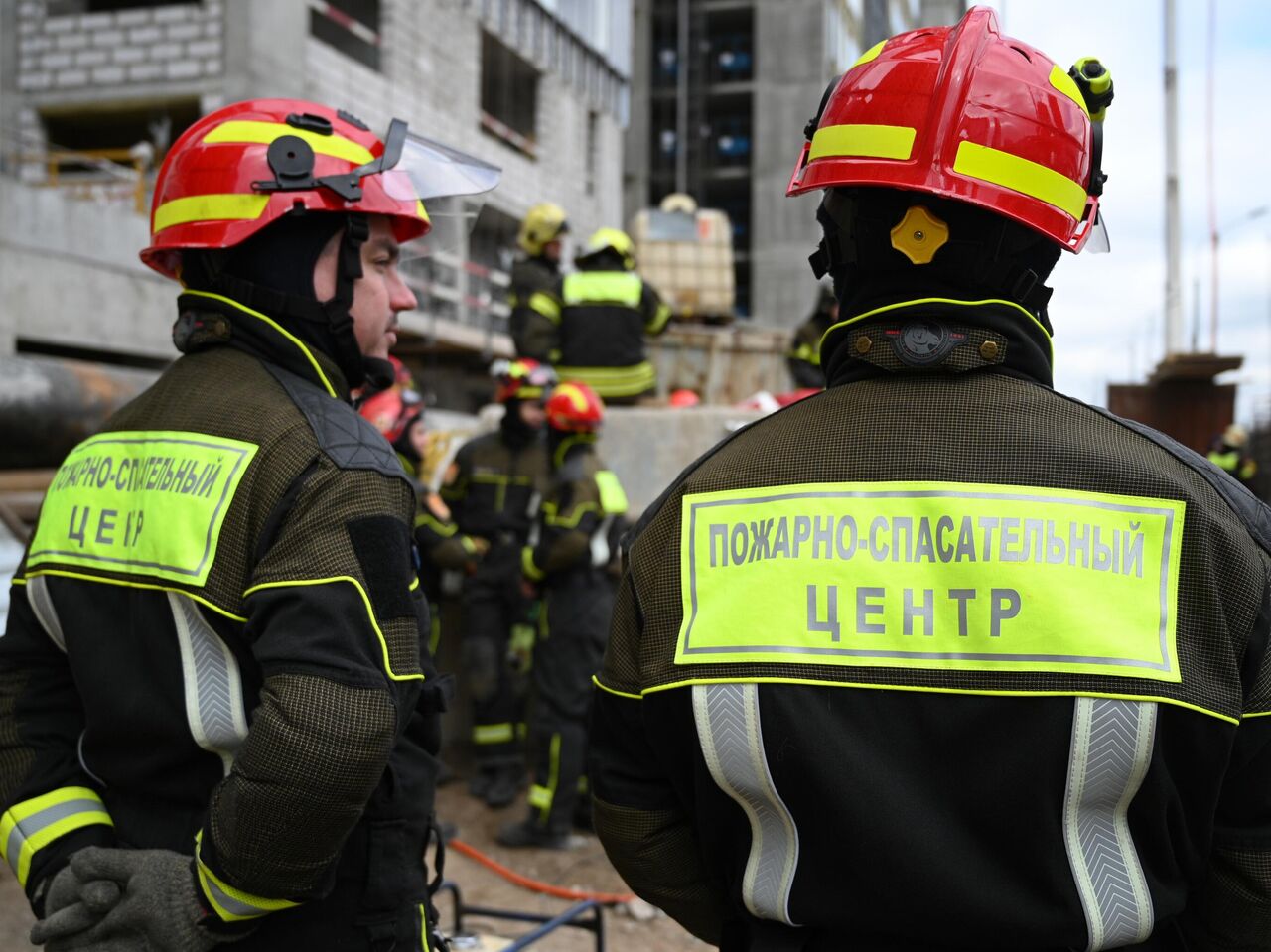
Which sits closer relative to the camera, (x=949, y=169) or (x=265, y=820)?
(x=949, y=169)

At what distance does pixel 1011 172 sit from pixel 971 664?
2.14ft

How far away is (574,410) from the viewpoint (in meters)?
6.14

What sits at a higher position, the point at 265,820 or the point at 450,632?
the point at 265,820

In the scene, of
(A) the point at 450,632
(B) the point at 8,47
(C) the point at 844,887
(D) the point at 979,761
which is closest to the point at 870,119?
(D) the point at 979,761

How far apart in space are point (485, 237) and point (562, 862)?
71.7 ft

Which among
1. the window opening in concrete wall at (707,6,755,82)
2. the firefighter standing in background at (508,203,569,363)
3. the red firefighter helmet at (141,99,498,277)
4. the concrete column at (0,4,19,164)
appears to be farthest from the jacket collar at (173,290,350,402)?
the window opening in concrete wall at (707,6,755,82)

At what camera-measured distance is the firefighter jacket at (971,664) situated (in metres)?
1.37

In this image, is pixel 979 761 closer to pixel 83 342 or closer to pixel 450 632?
pixel 450 632

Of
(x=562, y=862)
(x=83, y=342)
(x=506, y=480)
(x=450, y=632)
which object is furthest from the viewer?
(x=83, y=342)

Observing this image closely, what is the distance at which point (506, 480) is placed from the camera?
6.65m

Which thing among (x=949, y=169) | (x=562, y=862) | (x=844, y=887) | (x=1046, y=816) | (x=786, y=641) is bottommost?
(x=562, y=862)

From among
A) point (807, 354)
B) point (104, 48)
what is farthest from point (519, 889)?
point (104, 48)

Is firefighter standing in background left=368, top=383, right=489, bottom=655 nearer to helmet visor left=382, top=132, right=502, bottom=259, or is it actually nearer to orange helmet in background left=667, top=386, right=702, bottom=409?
orange helmet in background left=667, top=386, right=702, bottom=409

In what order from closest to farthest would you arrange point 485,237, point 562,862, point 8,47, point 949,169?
point 949,169, point 562,862, point 8,47, point 485,237
